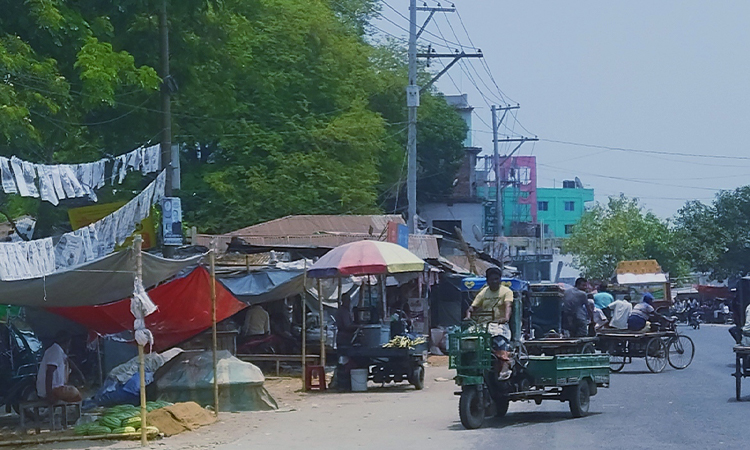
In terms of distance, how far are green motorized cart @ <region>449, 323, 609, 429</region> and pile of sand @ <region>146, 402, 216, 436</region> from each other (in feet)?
12.4

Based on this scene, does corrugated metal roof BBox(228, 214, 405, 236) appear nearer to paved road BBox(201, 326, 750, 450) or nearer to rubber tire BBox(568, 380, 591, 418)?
paved road BBox(201, 326, 750, 450)

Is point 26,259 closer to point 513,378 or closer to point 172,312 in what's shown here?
point 172,312

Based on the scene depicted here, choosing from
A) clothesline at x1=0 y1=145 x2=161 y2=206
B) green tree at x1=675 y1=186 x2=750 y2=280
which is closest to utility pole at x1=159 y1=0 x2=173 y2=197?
clothesline at x1=0 y1=145 x2=161 y2=206

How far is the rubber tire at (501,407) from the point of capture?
13773 mm

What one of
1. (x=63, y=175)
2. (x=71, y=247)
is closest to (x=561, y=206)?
(x=63, y=175)

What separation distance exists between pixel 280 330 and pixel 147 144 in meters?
5.65

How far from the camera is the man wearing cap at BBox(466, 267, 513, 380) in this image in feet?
43.3

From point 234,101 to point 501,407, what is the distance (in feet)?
44.9

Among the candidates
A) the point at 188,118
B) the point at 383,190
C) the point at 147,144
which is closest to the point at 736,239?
the point at 383,190

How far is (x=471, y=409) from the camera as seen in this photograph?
42.6 ft

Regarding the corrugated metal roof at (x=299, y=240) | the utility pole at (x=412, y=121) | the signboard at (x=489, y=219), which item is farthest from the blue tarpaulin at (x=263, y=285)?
the signboard at (x=489, y=219)

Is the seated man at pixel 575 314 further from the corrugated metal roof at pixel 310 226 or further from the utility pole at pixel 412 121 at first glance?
the corrugated metal roof at pixel 310 226

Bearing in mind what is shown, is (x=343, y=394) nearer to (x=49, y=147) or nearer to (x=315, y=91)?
(x=49, y=147)

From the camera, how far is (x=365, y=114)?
121 feet
